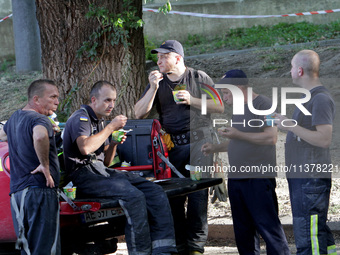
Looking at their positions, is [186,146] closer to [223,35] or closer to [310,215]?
[310,215]

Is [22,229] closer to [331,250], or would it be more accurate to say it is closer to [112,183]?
[112,183]

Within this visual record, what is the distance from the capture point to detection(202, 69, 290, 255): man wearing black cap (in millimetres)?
5406

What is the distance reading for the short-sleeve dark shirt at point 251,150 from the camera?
546 centimetres

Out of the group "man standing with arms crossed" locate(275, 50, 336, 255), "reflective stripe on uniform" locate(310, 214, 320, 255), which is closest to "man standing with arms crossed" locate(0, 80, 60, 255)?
"man standing with arms crossed" locate(275, 50, 336, 255)

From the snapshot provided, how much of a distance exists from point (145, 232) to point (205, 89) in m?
1.73

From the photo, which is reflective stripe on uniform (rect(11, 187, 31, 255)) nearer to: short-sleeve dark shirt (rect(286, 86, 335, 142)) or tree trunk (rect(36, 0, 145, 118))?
short-sleeve dark shirt (rect(286, 86, 335, 142))

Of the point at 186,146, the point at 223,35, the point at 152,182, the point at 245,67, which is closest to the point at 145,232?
the point at 152,182

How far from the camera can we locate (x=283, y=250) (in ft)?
17.6

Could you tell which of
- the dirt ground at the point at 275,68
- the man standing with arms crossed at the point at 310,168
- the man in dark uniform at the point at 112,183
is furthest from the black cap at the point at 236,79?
the dirt ground at the point at 275,68

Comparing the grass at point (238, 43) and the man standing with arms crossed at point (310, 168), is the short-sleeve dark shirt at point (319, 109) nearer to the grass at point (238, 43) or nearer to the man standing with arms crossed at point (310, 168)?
the man standing with arms crossed at point (310, 168)

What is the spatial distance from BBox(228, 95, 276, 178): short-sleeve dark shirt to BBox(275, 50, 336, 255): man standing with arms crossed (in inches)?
14.8

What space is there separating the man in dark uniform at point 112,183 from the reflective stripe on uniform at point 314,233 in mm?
1172

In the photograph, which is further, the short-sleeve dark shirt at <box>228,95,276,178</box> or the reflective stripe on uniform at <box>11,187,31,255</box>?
the short-sleeve dark shirt at <box>228,95,276,178</box>

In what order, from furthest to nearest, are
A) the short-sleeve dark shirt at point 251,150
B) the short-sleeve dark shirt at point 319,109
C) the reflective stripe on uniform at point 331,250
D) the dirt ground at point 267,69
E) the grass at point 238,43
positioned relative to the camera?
the grass at point 238,43
the dirt ground at point 267,69
the short-sleeve dark shirt at point 251,150
the reflective stripe on uniform at point 331,250
the short-sleeve dark shirt at point 319,109
